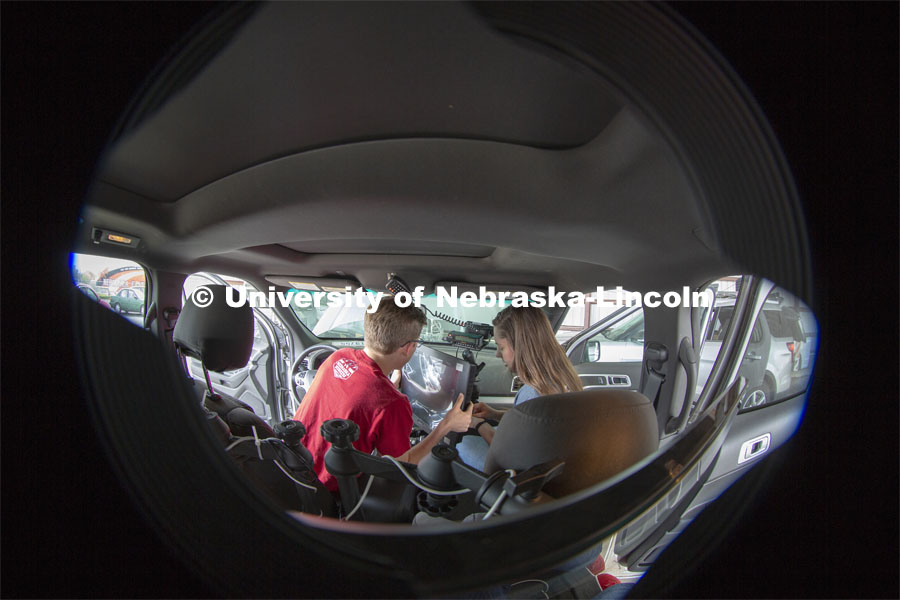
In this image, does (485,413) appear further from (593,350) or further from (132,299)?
(132,299)

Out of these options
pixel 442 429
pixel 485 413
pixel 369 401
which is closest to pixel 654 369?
pixel 485 413

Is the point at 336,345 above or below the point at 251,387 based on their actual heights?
above

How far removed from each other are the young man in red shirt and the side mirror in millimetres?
2055

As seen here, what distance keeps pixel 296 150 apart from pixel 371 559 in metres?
1.28

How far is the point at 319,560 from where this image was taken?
0.52 metres

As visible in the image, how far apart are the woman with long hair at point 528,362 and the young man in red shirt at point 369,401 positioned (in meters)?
0.47

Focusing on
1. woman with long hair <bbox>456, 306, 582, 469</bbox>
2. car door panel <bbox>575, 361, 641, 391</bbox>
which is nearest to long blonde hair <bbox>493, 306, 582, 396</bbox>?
woman with long hair <bbox>456, 306, 582, 469</bbox>

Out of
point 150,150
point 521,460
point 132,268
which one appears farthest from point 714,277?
point 132,268

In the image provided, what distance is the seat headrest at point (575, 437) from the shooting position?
2.39 ft

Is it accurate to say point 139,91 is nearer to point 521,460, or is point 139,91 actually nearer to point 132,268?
point 521,460

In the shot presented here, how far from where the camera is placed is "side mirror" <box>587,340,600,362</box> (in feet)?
10.7

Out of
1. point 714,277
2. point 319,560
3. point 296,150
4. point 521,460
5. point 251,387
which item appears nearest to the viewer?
point 319,560

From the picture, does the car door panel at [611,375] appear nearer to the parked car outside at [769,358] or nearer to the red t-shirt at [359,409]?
the parked car outside at [769,358]

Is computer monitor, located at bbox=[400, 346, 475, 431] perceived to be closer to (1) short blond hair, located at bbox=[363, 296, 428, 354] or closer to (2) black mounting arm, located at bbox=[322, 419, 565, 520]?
(1) short blond hair, located at bbox=[363, 296, 428, 354]
